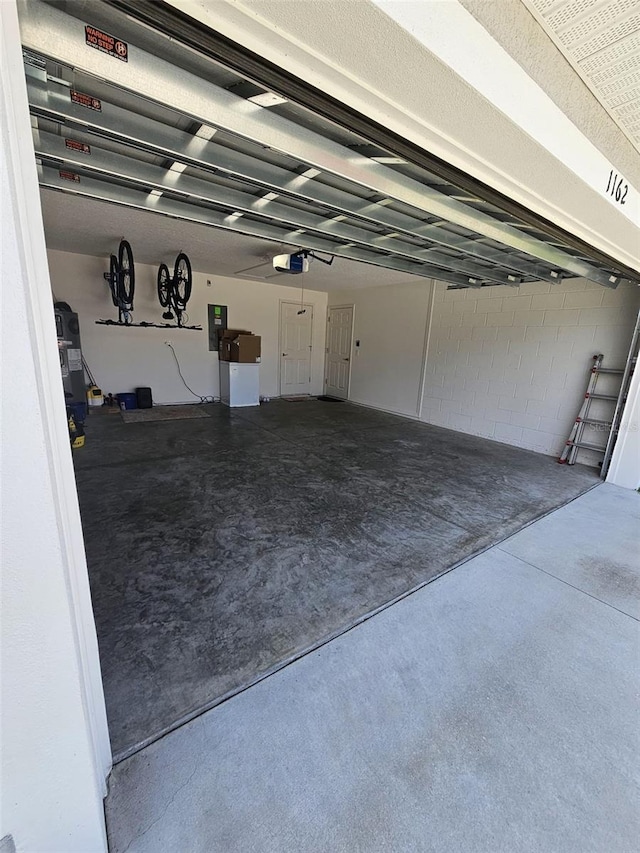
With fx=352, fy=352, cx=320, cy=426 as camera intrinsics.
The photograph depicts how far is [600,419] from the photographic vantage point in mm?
4441

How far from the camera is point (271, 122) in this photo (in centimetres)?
169

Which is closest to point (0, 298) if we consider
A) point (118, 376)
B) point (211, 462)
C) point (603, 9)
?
point (603, 9)

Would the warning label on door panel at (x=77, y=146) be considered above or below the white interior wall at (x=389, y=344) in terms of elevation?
above

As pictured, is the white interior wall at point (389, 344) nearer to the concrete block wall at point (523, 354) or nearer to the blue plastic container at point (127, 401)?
the concrete block wall at point (523, 354)

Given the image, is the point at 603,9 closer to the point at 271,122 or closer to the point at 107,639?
the point at 271,122

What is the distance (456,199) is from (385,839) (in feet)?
10.5

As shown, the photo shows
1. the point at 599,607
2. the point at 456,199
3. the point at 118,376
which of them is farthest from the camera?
the point at 118,376

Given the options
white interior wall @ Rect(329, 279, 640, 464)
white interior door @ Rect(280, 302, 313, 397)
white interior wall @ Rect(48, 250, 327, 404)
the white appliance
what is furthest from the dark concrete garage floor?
white interior door @ Rect(280, 302, 313, 397)

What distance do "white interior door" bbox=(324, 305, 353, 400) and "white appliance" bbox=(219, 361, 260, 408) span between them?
216 cm

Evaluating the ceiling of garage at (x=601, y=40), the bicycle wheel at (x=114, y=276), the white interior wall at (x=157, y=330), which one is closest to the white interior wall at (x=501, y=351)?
the white interior wall at (x=157, y=330)

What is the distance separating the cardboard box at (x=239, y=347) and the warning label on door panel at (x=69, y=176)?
386cm

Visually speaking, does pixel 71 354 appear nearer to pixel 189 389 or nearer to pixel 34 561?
pixel 189 389

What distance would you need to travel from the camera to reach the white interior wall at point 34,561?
0.66m

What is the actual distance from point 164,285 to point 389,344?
4.14 m
